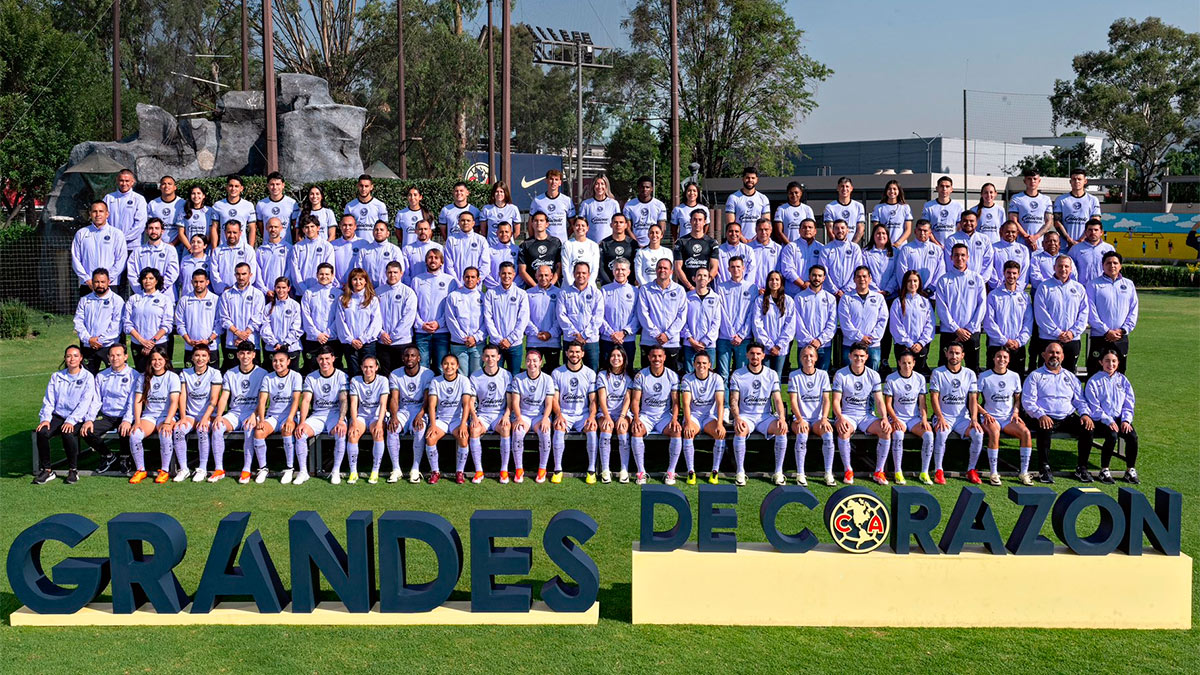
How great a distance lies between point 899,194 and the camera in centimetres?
1151

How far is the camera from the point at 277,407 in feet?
33.1

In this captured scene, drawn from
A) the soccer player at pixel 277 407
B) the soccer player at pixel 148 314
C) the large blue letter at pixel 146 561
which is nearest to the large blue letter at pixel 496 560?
the large blue letter at pixel 146 561

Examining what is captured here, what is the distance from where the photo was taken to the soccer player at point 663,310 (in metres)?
10.3

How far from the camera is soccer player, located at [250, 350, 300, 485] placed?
9.96 meters

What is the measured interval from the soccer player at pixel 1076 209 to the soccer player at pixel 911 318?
2603mm

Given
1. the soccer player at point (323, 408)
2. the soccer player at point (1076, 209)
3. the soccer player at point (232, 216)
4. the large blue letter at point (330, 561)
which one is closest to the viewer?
the large blue letter at point (330, 561)

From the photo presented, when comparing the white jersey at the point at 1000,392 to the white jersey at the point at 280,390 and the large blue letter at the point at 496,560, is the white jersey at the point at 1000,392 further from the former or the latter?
the white jersey at the point at 280,390

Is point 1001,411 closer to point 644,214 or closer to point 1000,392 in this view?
point 1000,392

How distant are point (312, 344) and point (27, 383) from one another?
6.96 m

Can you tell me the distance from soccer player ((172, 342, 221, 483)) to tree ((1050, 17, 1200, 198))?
53.7 metres

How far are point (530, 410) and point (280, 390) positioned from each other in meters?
2.46

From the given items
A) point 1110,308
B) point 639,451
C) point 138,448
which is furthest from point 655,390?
point 138,448

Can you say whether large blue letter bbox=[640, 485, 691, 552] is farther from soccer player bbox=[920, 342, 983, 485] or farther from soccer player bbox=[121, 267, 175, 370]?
soccer player bbox=[121, 267, 175, 370]

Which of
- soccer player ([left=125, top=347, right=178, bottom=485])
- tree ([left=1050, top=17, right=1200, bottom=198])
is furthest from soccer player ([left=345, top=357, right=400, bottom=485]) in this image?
tree ([left=1050, top=17, right=1200, bottom=198])
